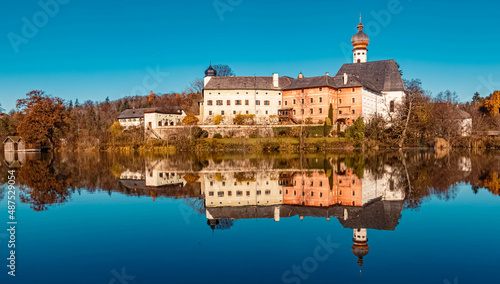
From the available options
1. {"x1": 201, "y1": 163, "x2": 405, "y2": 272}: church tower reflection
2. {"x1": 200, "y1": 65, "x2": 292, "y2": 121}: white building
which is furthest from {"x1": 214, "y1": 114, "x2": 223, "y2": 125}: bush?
{"x1": 201, "y1": 163, "x2": 405, "y2": 272}: church tower reflection

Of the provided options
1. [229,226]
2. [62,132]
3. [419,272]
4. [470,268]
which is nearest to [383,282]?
[419,272]

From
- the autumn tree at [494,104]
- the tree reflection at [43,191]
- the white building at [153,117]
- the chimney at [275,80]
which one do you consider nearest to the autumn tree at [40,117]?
the white building at [153,117]

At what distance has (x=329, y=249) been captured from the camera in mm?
7273

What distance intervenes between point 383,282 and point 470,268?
1.58 meters

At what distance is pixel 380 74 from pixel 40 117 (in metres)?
52.3

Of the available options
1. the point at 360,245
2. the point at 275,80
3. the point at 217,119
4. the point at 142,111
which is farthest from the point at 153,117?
the point at 360,245

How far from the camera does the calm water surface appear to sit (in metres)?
6.05

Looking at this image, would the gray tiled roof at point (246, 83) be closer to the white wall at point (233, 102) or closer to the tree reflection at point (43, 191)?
the white wall at point (233, 102)

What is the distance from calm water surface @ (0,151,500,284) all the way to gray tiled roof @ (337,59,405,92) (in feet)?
161

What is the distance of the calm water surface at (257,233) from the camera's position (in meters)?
6.05

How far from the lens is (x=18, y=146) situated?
189ft

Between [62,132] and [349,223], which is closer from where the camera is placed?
[349,223]

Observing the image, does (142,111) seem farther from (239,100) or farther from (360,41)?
(360,41)

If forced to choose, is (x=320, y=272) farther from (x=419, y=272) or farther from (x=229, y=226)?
(x=229, y=226)
